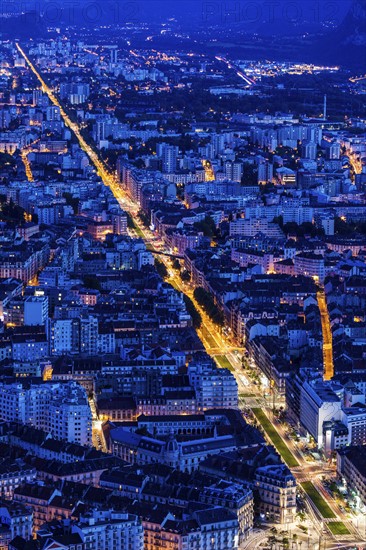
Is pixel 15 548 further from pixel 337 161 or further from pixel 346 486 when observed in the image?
pixel 337 161

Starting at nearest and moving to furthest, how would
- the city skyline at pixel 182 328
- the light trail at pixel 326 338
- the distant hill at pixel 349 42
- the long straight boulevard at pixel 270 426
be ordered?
the city skyline at pixel 182 328, the long straight boulevard at pixel 270 426, the light trail at pixel 326 338, the distant hill at pixel 349 42

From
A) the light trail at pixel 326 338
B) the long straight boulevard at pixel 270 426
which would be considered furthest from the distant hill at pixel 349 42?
the light trail at pixel 326 338

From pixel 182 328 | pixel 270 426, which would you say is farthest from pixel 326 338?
pixel 270 426

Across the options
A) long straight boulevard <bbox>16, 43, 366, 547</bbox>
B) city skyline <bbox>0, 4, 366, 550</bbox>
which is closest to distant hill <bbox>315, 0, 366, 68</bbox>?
city skyline <bbox>0, 4, 366, 550</bbox>

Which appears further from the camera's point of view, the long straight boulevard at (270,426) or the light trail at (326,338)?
the light trail at (326,338)

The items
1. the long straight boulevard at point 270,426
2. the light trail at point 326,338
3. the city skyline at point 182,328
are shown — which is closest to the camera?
the city skyline at point 182,328

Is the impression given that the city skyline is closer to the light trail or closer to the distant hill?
the light trail

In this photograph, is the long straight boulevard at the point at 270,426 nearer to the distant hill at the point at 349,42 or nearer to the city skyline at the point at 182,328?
the city skyline at the point at 182,328

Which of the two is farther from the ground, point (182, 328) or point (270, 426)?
point (182, 328)

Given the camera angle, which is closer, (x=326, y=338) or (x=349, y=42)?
(x=326, y=338)

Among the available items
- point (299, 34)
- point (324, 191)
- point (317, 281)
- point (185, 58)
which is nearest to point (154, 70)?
point (185, 58)

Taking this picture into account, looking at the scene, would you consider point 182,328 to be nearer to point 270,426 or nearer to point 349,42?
point 270,426
